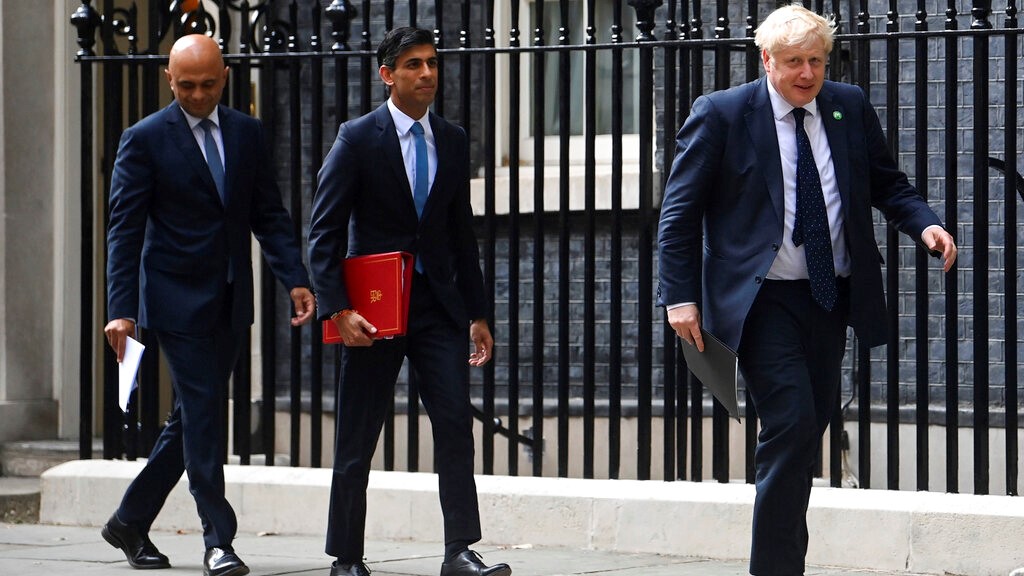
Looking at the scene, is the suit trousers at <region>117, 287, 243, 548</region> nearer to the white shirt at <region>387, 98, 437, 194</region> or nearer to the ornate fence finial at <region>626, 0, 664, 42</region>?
the white shirt at <region>387, 98, 437, 194</region>

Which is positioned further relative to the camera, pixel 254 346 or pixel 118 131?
pixel 254 346

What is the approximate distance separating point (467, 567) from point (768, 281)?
4.61 ft

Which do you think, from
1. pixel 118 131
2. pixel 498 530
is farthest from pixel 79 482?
pixel 498 530

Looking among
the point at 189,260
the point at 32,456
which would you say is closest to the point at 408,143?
the point at 189,260

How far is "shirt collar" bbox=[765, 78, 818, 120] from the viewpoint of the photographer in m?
5.08

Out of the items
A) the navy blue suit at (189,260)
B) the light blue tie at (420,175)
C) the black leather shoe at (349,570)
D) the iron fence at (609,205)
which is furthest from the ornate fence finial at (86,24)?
the black leather shoe at (349,570)

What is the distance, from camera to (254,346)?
10.5m

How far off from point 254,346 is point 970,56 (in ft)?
14.7

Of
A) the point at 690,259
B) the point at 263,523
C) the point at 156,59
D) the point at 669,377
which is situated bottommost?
the point at 263,523

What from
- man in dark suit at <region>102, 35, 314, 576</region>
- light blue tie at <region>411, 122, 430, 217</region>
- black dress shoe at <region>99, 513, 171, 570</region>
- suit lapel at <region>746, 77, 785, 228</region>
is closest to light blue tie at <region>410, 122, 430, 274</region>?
light blue tie at <region>411, 122, 430, 217</region>

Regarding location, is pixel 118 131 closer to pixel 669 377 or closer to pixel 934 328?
pixel 669 377

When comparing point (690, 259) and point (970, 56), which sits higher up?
point (970, 56)

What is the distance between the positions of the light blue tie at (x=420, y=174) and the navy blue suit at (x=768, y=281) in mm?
1026

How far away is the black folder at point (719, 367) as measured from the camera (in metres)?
5.00
